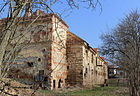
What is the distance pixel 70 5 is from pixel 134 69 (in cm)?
346

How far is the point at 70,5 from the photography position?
2.28m

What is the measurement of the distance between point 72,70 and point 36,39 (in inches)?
212

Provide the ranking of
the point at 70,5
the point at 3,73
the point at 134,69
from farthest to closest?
1. the point at 134,69
2. the point at 70,5
3. the point at 3,73

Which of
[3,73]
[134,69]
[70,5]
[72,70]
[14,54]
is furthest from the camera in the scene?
[72,70]

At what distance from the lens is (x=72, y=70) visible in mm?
16938

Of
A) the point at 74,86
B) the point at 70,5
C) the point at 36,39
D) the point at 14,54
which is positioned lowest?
the point at 74,86

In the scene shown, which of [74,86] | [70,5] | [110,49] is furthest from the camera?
[110,49]

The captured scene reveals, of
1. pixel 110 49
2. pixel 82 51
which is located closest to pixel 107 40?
pixel 110 49

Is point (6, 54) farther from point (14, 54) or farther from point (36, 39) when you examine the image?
point (36, 39)

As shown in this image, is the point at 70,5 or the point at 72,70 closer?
the point at 70,5

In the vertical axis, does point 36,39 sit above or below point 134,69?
above

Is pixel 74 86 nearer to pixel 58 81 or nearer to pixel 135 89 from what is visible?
pixel 58 81

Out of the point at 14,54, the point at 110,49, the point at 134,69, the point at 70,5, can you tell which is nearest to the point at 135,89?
the point at 134,69

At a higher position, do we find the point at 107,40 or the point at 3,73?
the point at 107,40
